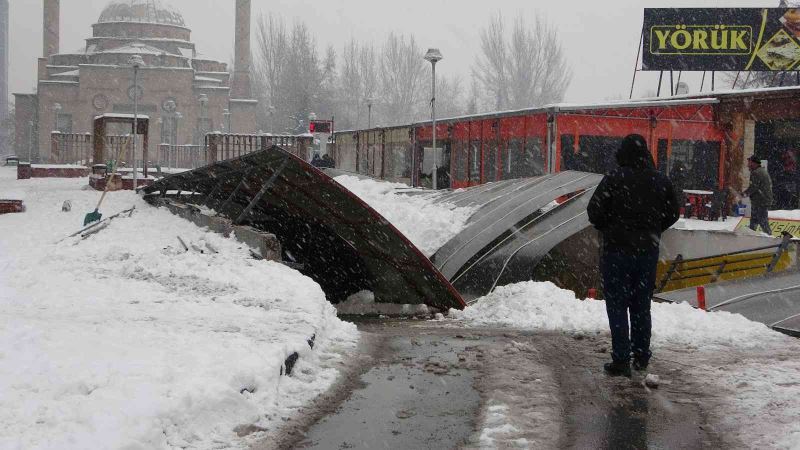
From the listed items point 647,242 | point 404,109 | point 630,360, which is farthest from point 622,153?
point 404,109

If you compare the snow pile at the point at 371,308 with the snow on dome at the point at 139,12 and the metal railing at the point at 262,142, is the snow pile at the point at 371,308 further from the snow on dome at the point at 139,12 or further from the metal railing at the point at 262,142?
the snow on dome at the point at 139,12

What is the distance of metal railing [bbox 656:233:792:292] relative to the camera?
1347 centimetres

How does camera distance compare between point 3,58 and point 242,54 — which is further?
point 3,58

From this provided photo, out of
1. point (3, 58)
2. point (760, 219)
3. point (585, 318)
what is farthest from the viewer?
point (3, 58)

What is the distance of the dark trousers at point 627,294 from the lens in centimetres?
627

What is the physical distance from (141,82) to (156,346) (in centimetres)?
7069

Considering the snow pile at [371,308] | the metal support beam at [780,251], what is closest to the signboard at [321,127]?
the snow pile at [371,308]

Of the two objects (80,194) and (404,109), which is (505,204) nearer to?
(80,194)

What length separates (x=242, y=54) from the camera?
255 ft

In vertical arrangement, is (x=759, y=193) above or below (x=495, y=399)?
above

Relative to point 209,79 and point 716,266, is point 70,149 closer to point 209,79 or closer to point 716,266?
point 209,79

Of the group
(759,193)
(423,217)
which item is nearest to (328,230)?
(423,217)

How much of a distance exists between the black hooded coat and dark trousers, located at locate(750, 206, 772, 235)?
38.1 ft

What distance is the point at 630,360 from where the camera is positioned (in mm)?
6461
